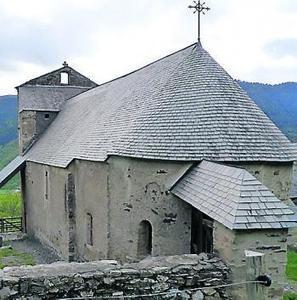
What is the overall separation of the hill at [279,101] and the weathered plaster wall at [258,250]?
2317 inches

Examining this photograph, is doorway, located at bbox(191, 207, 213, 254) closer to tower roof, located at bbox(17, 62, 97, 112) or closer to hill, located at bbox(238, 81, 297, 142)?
tower roof, located at bbox(17, 62, 97, 112)

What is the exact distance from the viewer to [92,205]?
15.7 m

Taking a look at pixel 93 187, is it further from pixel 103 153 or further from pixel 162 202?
pixel 162 202

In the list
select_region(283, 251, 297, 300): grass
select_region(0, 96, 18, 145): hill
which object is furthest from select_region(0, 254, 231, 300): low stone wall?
select_region(0, 96, 18, 145): hill

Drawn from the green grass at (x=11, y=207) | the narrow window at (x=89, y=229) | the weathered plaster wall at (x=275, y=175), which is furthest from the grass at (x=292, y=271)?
the green grass at (x=11, y=207)

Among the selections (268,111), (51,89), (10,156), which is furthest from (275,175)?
(10,156)

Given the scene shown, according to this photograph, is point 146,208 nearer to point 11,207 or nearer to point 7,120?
point 11,207

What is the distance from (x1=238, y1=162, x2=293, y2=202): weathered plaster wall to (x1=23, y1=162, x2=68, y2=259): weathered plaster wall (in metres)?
8.40

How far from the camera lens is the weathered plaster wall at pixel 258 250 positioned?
7.96 metres

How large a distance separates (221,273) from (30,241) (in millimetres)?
18044

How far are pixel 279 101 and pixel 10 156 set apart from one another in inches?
1834

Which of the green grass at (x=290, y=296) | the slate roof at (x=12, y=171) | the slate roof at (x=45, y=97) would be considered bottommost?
the green grass at (x=290, y=296)

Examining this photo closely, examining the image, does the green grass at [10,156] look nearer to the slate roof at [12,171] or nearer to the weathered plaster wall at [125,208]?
the slate roof at [12,171]

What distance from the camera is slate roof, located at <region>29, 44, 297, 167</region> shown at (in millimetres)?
12242
